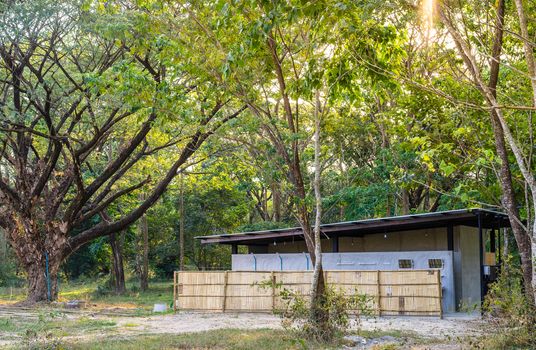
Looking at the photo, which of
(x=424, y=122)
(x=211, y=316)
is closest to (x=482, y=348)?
(x=424, y=122)

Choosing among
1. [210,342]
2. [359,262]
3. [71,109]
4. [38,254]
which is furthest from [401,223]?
[38,254]

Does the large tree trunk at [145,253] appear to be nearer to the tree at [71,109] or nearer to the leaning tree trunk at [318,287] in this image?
the tree at [71,109]

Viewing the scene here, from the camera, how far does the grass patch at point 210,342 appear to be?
32.6ft

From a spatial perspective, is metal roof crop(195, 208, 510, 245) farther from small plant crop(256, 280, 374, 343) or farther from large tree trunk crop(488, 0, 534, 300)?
large tree trunk crop(488, 0, 534, 300)

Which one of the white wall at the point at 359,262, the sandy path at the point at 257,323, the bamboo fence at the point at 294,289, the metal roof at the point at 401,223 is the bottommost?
the sandy path at the point at 257,323

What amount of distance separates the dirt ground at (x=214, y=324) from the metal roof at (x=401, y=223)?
2.75m

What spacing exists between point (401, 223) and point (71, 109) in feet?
34.1

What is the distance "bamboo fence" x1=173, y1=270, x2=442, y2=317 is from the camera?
16.1m

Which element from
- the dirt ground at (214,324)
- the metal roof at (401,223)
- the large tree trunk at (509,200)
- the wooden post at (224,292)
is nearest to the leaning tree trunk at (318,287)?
the dirt ground at (214,324)

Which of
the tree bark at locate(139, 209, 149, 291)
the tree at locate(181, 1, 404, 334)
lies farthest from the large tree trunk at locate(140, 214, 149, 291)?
the tree at locate(181, 1, 404, 334)

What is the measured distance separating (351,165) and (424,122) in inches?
558

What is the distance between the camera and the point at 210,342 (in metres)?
10.6

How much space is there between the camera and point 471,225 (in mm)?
19719

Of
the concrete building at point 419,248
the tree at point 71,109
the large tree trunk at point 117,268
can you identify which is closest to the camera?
the tree at point 71,109
